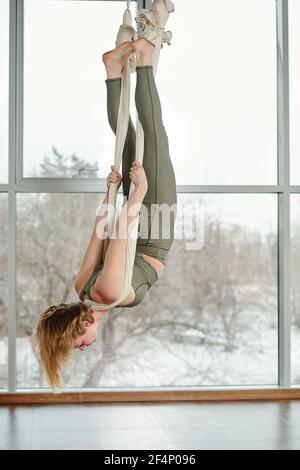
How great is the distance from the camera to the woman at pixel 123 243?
3213 mm

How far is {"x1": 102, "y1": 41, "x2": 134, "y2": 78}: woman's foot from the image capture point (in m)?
3.35


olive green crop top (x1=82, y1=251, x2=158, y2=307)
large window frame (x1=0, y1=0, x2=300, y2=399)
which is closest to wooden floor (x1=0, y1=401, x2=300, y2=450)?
large window frame (x1=0, y1=0, x2=300, y2=399)

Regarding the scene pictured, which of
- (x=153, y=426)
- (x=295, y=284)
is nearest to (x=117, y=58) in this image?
(x=153, y=426)

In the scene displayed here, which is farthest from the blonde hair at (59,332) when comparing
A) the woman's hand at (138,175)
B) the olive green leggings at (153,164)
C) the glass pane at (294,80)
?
the glass pane at (294,80)

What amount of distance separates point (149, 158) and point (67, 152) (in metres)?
1.28

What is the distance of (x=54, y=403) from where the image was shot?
4.38 metres

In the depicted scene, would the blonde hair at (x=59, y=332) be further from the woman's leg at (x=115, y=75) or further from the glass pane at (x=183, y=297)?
the glass pane at (x=183, y=297)

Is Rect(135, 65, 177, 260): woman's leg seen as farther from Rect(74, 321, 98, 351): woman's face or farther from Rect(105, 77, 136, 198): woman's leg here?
Rect(74, 321, 98, 351): woman's face

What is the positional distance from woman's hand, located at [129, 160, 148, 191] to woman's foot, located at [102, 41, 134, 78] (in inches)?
17.2

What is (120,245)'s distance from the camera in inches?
125

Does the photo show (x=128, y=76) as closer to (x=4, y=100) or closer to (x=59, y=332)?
(x=59, y=332)

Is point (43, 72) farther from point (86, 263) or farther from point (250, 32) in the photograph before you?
point (86, 263)

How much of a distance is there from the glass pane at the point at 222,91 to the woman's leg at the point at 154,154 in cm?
121

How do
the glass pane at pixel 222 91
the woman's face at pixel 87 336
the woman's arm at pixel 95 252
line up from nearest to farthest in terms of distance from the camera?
1. the woman's face at pixel 87 336
2. the woman's arm at pixel 95 252
3. the glass pane at pixel 222 91
